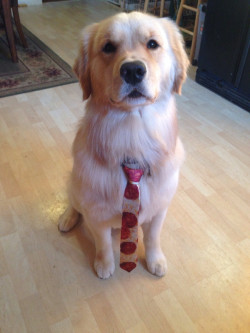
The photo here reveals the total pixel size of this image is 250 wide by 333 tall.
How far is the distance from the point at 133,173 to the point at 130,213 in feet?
0.49

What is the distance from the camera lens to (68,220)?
1440 millimetres

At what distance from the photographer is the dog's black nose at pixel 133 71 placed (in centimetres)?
83

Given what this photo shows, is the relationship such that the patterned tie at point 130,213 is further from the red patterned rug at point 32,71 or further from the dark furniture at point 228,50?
the red patterned rug at point 32,71

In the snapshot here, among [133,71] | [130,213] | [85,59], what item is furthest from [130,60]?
[130,213]

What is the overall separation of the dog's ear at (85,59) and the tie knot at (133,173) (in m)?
0.31

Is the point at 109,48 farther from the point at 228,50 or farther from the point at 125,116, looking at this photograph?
the point at 228,50

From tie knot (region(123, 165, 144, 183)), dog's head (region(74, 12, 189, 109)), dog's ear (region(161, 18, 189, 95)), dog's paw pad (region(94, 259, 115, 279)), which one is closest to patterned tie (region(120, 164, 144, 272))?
tie knot (region(123, 165, 144, 183))

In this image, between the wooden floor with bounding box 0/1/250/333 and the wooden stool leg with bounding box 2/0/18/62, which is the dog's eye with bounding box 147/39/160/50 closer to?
the wooden floor with bounding box 0/1/250/333

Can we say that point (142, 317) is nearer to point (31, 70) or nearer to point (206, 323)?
point (206, 323)

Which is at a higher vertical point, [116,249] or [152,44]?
[152,44]

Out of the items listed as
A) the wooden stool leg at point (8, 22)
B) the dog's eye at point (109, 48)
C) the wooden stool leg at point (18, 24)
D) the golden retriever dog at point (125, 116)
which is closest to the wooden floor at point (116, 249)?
the golden retriever dog at point (125, 116)

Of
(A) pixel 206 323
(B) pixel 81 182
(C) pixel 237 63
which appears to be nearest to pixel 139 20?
(B) pixel 81 182

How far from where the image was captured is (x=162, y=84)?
0.98 meters

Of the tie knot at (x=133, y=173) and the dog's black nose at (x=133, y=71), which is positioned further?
the tie knot at (x=133, y=173)
